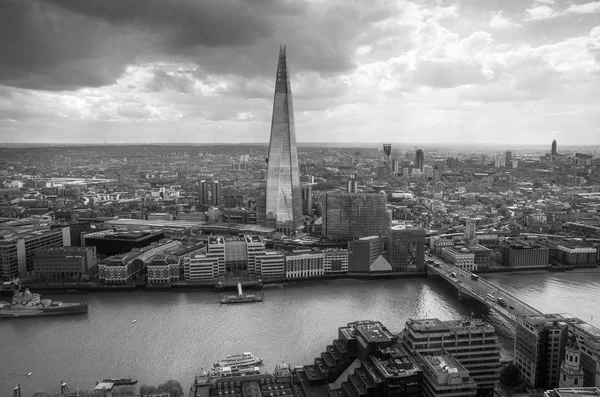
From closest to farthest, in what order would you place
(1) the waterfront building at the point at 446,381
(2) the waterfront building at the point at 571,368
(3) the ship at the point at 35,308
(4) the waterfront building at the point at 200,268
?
(1) the waterfront building at the point at 446,381, (2) the waterfront building at the point at 571,368, (3) the ship at the point at 35,308, (4) the waterfront building at the point at 200,268

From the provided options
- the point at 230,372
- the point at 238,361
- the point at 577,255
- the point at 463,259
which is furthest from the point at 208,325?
the point at 577,255

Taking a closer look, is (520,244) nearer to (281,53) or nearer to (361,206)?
(361,206)

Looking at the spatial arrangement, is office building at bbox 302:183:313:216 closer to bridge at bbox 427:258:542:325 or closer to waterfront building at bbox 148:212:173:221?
waterfront building at bbox 148:212:173:221

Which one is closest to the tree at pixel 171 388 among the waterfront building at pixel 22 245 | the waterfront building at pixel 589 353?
the waterfront building at pixel 589 353

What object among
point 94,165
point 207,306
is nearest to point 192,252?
point 207,306

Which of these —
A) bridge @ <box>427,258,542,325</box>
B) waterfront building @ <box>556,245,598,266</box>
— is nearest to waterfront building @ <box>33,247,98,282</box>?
bridge @ <box>427,258,542,325</box>

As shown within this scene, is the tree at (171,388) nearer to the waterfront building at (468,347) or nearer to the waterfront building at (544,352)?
the waterfront building at (468,347)
